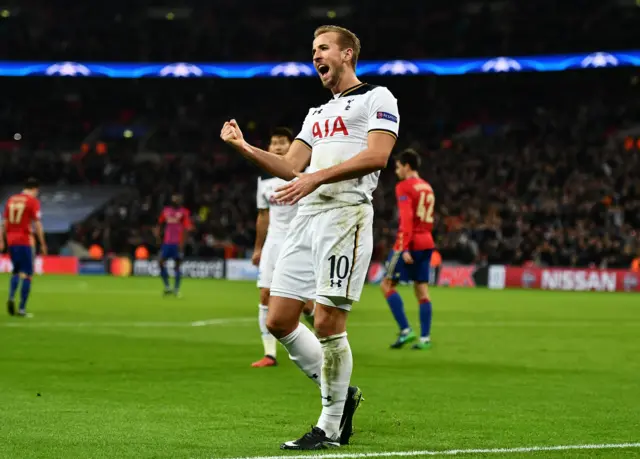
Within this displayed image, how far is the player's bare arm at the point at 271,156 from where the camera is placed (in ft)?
Answer: 22.5

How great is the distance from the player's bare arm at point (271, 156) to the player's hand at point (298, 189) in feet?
1.54

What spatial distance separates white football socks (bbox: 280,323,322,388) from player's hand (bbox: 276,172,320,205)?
4.00ft

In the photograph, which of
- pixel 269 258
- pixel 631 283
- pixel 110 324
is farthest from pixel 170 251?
pixel 269 258

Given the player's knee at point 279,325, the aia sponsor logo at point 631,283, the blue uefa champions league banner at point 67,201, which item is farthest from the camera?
the blue uefa champions league banner at point 67,201

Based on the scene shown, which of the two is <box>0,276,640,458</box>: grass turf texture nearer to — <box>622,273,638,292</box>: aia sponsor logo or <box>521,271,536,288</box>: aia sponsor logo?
<box>622,273,638,292</box>: aia sponsor logo

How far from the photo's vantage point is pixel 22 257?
2027 cm

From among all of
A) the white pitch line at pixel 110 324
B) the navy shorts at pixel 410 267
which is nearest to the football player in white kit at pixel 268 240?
the navy shorts at pixel 410 267

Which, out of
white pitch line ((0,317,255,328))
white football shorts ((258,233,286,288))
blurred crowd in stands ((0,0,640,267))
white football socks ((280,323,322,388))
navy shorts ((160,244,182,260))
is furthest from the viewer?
blurred crowd in stands ((0,0,640,267))

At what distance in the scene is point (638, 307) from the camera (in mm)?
25781

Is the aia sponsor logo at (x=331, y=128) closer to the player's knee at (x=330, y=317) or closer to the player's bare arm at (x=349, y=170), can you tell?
the player's bare arm at (x=349, y=170)

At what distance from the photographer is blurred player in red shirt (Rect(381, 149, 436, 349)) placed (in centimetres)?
1489

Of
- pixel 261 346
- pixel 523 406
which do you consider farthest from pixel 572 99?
pixel 523 406

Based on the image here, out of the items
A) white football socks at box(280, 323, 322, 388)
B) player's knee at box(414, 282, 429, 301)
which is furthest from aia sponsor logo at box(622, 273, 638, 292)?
white football socks at box(280, 323, 322, 388)

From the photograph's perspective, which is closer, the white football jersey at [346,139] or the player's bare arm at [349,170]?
the player's bare arm at [349,170]
